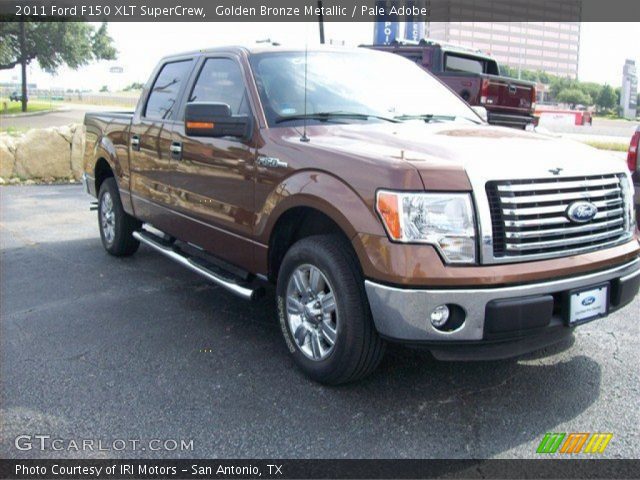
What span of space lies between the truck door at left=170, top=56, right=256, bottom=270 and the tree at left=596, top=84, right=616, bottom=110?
10960cm

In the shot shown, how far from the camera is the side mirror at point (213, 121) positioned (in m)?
3.86

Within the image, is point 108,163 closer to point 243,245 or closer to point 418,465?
point 243,245

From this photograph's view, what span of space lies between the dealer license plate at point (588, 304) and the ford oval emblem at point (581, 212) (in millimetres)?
359

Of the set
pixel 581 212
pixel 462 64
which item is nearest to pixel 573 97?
pixel 462 64

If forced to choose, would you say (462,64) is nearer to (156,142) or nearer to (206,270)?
(156,142)

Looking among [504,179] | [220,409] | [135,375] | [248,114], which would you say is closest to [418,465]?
[220,409]

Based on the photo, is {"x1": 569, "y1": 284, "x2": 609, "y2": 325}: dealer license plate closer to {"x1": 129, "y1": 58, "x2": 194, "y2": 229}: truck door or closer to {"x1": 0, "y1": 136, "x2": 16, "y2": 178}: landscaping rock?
{"x1": 129, "y1": 58, "x2": 194, "y2": 229}: truck door

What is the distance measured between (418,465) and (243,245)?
191 cm

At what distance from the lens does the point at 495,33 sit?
5000 cm

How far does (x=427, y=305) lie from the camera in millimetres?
2998

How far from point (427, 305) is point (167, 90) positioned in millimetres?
3462

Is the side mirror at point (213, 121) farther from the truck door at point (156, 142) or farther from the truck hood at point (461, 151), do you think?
the truck door at point (156, 142)

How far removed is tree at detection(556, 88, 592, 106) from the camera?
331 ft

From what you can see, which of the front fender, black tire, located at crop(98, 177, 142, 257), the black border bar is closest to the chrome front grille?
the front fender
